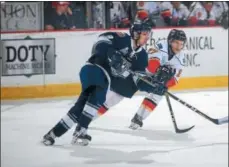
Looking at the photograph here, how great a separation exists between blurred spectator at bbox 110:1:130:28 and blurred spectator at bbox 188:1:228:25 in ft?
1.11

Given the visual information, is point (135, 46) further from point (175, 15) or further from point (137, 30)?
point (175, 15)

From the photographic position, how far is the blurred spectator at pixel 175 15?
6.79 feet

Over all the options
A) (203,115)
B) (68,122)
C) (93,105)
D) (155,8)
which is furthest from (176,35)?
(68,122)

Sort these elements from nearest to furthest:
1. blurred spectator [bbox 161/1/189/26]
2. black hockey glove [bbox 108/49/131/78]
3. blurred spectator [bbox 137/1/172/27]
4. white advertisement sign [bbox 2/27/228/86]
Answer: black hockey glove [bbox 108/49/131/78] < blurred spectator [bbox 137/1/172/27] < blurred spectator [bbox 161/1/189/26] < white advertisement sign [bbox 2/27/228/86]

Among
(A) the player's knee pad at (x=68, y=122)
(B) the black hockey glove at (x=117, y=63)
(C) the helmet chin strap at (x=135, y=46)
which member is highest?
(C) the helmet chin strap at (x=135, y=46)

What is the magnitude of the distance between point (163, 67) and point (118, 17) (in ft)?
0.88

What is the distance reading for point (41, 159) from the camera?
1849 millimetres

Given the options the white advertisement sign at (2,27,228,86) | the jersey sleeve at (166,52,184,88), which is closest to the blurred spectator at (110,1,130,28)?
the white advertisement sign at (2,27,228,86)

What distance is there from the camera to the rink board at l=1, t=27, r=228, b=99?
88.0 inches

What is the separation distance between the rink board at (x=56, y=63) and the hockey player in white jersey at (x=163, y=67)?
0.17 m

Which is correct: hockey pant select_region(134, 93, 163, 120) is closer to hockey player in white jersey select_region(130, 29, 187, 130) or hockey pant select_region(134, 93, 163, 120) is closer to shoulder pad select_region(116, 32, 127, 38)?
hockey player in white jersey select_region(130, 29, 187, 130)

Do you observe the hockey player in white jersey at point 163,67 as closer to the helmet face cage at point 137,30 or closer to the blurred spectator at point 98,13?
the helmet face cage at point 137,30

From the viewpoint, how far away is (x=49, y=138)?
1920mm

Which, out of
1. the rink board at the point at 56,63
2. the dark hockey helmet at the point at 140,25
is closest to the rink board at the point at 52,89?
the rink board at the point at 56,63
